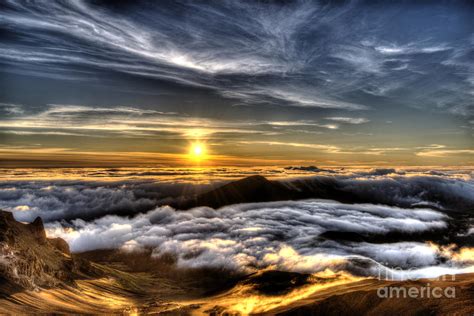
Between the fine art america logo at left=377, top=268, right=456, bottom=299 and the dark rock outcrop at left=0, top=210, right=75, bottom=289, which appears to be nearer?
the fine art america logo at left=377, top=268, right=456, bottom=299

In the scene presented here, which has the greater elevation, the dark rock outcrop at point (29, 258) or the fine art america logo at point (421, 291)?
the fine art america logo at point (421, 291)

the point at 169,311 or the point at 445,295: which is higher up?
the point at 445,295

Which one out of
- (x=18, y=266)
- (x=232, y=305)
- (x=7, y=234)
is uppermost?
(x=7, y=234)

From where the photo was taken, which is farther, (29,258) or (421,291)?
(29,258)

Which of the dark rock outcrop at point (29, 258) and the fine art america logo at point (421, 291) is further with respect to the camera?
the dark rock outcrop at point (29, 258)

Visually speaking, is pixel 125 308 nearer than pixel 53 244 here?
Yes

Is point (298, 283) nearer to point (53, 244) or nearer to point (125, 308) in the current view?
point (125, 308)

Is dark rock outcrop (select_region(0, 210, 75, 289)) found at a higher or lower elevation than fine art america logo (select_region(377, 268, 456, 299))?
lower

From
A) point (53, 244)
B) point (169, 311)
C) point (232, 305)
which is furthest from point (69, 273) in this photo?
point (232, 305)

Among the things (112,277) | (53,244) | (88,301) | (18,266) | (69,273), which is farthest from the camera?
(112,277)

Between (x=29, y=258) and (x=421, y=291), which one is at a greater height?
(x=421, y=291)

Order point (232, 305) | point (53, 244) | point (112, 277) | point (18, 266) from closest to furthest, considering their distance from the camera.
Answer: point (18, 266), point (232, 305), point (53, 244), point (112, 277)
